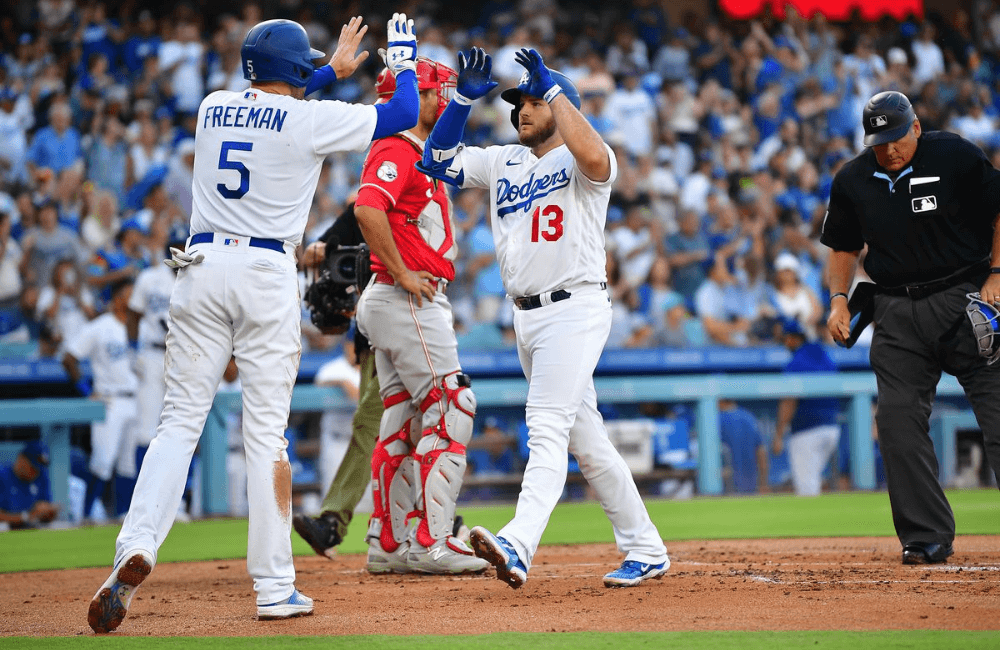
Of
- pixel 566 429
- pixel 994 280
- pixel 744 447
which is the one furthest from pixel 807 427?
pixel 566 429

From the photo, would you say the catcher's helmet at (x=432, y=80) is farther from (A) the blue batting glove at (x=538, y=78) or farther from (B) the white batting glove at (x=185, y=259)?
(B) the white batting glove at (x=185, y=259)

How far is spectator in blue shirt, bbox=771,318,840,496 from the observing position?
1136cm

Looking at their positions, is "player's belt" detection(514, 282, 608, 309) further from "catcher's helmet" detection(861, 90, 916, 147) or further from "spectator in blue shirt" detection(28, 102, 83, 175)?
"spectator in blue shirt" detection(28, 102, 83, 175)

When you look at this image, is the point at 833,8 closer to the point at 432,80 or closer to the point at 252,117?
the point at 432,80

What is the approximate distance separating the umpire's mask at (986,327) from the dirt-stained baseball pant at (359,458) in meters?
3.24

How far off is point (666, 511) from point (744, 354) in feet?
9.05

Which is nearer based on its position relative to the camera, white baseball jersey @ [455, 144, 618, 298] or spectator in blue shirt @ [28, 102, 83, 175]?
white baseball jersey @ [455, 144, 618, 298]

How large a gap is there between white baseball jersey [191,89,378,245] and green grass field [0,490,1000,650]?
164cm

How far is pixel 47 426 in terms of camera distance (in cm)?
998

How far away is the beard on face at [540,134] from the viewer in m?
5.14

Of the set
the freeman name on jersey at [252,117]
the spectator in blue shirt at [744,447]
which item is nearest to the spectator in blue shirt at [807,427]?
the spectator in blue shirt at [744,447]

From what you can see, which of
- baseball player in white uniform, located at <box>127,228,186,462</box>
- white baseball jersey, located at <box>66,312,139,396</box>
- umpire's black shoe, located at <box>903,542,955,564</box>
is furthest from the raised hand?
white baseball jersey, located at <box>66,312,139,396</box>

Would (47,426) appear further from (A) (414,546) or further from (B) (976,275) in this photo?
(B) (976,275)

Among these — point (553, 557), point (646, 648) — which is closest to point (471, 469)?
point (553, 557)
